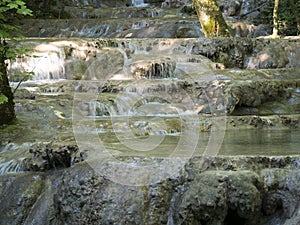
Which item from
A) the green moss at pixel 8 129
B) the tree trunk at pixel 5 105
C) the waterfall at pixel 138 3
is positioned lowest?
the green moss at pixel 8 129

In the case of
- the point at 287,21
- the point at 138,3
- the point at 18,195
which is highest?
the point at 138,3

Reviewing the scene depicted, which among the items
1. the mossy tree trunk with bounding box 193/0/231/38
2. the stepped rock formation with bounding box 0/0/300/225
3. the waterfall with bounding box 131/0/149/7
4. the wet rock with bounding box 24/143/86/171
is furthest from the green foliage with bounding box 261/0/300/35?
the wet rock with bounding box 24/143/86/171

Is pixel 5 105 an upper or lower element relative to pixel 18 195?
upper

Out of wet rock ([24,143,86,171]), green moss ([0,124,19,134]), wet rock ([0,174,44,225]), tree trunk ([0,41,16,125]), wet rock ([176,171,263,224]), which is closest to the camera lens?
wet rock ([176,171,263,224])

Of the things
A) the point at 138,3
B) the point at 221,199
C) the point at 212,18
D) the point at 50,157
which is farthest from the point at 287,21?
the point at 221,199

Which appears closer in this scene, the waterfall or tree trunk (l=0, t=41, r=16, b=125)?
tree trunk (l=0, t=41, r=16, b=125)

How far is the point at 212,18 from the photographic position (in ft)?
37.2

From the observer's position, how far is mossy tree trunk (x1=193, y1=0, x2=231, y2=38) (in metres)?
11.3

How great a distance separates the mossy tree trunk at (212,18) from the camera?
11.3 meters

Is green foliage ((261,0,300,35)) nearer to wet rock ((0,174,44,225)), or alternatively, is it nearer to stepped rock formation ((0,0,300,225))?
stepped rock formation ((0,0,300,225))

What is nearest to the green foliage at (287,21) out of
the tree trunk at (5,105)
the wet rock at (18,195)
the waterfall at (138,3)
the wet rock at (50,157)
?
the waterfall at (138,3)

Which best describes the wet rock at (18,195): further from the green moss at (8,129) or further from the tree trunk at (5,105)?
the tree trunk at (5,105)

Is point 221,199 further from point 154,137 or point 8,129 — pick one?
point 8,129

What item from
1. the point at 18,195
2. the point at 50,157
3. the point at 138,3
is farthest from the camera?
the point at 138,3
